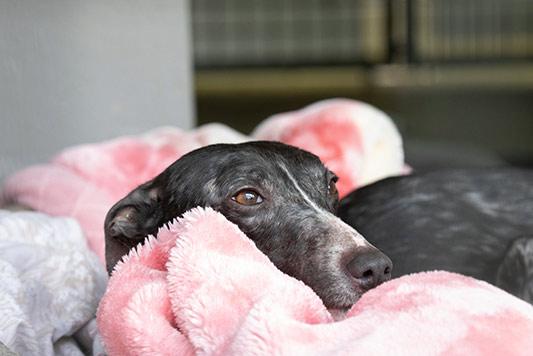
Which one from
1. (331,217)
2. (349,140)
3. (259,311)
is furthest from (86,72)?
(259,311)

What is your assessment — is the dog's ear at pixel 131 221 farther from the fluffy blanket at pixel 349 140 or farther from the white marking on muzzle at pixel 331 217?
the fluffy blanket at pixel 349 140

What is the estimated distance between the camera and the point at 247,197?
2285 millimetres

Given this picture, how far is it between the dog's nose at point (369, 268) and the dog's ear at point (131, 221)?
0.58 metres

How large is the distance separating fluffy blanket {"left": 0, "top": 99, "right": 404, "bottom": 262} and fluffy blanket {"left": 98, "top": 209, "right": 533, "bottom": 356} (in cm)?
130

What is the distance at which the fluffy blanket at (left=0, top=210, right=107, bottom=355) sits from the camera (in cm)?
217

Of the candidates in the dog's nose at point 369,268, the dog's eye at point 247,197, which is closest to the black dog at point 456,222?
the dog's eye at point 247,197

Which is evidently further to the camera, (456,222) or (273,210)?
(456,222)

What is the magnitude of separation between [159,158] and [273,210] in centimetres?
156

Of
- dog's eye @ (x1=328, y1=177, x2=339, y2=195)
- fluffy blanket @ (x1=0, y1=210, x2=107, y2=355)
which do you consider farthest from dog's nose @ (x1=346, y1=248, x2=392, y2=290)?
fluffy blanket @ (x1=0, y1=210, x2=107, y2=355)

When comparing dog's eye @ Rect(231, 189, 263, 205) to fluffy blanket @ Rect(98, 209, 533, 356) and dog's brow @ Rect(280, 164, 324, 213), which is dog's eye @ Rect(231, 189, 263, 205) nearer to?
dog's brow @ Rect(280, 164, 324, 213)

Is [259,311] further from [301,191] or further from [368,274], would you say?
[301,191]

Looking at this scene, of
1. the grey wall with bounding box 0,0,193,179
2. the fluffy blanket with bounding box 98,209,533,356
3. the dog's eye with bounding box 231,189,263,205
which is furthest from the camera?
the grey wall with bounding box 0,0,193,179

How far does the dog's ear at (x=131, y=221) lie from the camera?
2.43 meters

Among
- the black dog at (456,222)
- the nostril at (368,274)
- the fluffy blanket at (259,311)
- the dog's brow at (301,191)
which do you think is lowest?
the black dog at (456,222)
